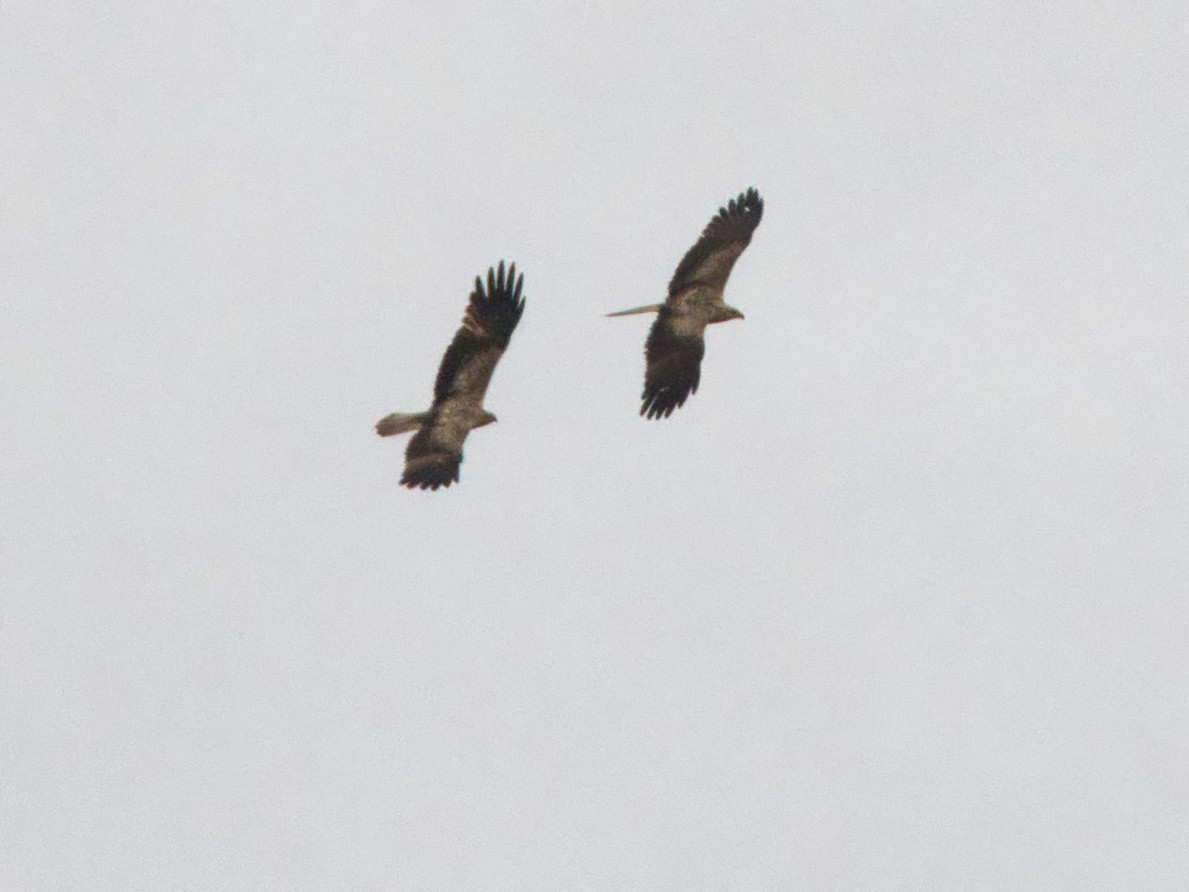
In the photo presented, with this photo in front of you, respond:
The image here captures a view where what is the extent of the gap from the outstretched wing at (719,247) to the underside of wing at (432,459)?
3.33 m

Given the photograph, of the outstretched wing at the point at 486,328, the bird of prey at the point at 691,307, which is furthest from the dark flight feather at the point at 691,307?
the outstretched wing at the point at 486,328

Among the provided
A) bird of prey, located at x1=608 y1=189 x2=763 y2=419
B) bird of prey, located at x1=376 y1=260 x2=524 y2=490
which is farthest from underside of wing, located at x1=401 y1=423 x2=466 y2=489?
bird of prey, located at x1=608 y1=189 x2=763 y2=419

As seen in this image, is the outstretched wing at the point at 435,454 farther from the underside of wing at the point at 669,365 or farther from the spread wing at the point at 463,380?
the underside of wing at the point at 669,365

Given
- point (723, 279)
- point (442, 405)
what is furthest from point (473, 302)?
point (723, 279)

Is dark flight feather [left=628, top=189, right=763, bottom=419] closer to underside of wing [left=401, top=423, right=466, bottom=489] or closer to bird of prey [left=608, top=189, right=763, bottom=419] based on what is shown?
bird of prey [left=608, top=189, right=763, bottom=419]

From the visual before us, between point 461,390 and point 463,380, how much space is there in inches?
6.1

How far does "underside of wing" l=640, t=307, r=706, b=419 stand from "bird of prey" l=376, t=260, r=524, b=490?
7.27 feet

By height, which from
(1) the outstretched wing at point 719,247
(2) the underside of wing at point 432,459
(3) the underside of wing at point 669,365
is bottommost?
(2) the underside of wing at point 432,459

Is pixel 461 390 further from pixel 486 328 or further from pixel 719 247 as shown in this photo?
pixel 719 247

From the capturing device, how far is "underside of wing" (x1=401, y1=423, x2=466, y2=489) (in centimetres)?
3048

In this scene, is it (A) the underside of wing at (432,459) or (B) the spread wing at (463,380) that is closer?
(B) the spread wing at (463,380)

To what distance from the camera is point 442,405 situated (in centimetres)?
3020

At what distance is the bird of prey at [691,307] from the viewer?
30.8 meters

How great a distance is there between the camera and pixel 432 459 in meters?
30.7
